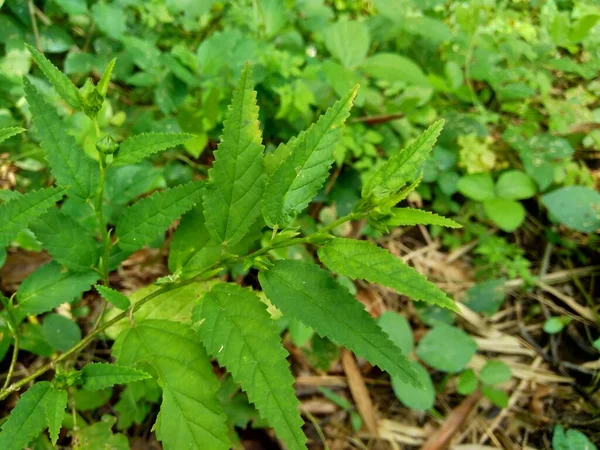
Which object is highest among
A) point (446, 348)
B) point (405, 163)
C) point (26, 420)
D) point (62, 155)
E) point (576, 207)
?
point (405, 163)

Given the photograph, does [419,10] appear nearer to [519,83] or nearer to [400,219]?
[519,83]

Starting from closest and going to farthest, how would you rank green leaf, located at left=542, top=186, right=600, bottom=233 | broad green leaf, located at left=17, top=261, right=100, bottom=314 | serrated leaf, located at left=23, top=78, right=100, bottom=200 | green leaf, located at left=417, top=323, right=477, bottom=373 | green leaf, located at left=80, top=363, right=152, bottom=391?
1. green leaf, located at left=80, top=363, right=152, bottom=391
2. serrated leaf, located at left=23, top=78, right=100, bottom=200
3. broad green leaf, located at left=17, top=261, right=100, bottom=314
4. green leaf, located at left=417, top=323, right=477, bottom=373
5. green leaf, located at left=542, top=186, right=600, bottom=233

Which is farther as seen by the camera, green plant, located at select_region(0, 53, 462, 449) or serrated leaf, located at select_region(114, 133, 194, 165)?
serrated leaf, located at select_region(114, 133, 194, 165)

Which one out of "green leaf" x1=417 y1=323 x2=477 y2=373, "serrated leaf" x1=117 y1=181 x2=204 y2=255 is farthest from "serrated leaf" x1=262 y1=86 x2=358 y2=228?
A: "green leaf" x1=417 y1=323 x2=477 y2=373

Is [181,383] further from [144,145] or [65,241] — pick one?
[144,145]

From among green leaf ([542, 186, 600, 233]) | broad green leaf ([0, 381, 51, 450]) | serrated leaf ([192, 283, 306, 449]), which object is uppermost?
serrated leaf ([192, 283, 306, 449])

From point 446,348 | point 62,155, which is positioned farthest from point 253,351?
point 446,348

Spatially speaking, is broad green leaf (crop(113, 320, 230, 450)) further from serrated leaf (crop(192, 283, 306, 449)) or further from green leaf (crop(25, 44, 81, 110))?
green leaf (crop(25, 44, 81, 110))
